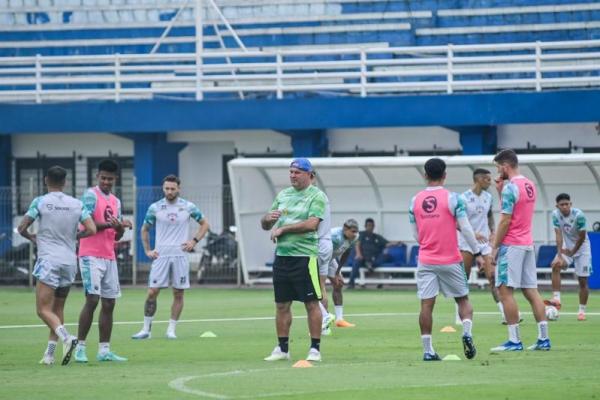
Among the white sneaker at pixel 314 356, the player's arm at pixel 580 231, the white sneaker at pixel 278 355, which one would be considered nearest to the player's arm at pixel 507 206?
the white sneaker at pixel 314 356

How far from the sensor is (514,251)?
15.8m

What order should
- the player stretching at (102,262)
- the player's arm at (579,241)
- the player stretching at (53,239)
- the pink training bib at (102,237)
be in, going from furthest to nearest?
the player's arm at (579,241) < the pink training bib at (102,237) < the player stretching at (102,262) < the player stretching at (53,239)

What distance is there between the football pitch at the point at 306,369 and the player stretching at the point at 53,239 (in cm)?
67

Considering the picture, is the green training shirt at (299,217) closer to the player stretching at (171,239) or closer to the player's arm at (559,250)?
the player stretching at (171,239)

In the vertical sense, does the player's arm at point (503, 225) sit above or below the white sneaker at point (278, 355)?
above

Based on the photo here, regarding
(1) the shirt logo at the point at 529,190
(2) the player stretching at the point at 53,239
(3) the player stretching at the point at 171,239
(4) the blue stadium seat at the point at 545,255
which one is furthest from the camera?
(4) the blue stadium seat at the point at 545,255

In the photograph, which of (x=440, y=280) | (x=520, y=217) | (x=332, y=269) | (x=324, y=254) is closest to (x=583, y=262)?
(x=332, y=269)

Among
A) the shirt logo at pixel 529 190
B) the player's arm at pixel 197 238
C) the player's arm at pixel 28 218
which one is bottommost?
the player's arm at pixel 197 238

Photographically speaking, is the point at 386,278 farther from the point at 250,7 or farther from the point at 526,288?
the point at 526,288

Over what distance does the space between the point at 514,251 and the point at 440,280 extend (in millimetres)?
1348

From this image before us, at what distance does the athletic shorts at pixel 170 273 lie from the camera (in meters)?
19.6

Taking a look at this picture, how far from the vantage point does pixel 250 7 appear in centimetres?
4209

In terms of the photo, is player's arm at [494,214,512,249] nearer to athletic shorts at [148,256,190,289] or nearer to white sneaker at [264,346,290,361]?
white sneaker at [264,346,290,361]

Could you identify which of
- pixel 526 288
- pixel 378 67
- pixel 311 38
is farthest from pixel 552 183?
pixel 526 288
